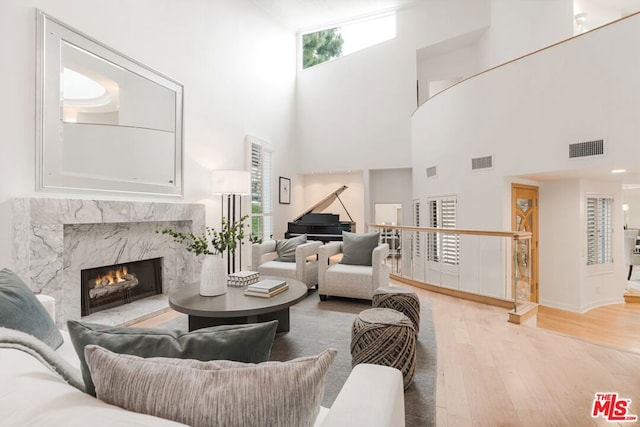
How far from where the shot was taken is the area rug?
1946 mm

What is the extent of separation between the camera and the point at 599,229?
5684mm

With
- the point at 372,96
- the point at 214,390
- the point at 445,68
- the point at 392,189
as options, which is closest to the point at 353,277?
the point at 214,390

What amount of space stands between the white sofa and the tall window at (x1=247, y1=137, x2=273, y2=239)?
5302 mm

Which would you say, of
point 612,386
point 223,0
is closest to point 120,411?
point 612,386

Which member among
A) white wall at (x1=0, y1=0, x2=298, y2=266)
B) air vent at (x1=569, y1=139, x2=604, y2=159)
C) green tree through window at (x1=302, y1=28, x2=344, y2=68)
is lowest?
air vent at (x1=569, y1=139, x2=604, y2=159)

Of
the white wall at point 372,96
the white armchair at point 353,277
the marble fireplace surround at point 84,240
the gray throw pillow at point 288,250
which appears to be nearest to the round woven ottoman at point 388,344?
the white armchair at point 353,277

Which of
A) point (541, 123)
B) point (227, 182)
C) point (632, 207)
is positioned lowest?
point (632, 207)

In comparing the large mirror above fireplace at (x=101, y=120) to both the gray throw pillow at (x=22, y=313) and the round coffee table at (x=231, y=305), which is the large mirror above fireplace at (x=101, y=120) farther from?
the gray throw pillow at (x=22, y=313)

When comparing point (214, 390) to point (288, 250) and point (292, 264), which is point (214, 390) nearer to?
point (292, 264)

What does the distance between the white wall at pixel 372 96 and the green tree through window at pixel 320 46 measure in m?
0.32

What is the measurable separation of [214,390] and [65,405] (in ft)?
0.93

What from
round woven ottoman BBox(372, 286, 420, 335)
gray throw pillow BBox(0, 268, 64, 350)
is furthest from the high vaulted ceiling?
gray throw pillow BBox(0, 268, 64, 350)

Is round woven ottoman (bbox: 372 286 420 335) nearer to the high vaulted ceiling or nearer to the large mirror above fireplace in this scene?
the large mirror above fireplace

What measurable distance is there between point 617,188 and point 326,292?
621cm
